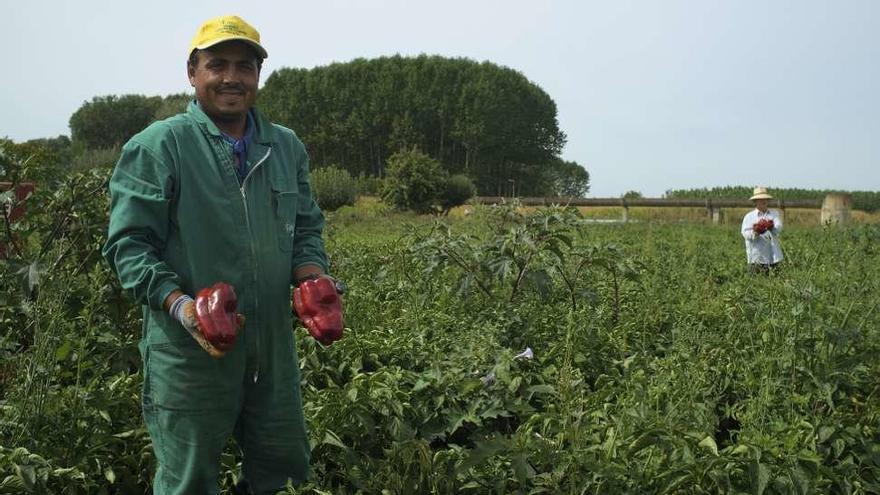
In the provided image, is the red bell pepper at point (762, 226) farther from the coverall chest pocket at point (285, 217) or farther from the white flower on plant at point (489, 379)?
the coverall chest pocket at point (285, 217)

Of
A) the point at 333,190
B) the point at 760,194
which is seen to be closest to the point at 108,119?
the point at 333,190

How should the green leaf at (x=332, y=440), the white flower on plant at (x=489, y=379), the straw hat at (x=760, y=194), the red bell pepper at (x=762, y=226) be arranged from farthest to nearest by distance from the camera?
the straw hat at (x=760, y=194), the red bell pepper at (x=762, y=226), the white flower on plant at (x=489, y=379), the green leaf at (x=332, y=440)

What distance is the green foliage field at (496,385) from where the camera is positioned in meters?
2.79

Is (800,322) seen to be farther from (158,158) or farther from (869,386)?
(158,158)

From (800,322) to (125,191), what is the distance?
2.72 meters

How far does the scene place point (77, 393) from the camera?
112 inches

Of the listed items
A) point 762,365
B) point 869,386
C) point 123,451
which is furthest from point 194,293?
point 869,386

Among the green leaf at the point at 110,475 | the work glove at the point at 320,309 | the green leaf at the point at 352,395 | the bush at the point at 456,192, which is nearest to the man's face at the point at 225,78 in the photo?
the work glove at the point at 320,309

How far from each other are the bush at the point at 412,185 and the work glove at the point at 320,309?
2510 centimetres

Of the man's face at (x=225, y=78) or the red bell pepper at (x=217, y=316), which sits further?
the man's face at (x=225, y=78)

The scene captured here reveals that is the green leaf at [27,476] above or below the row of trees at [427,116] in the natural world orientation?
below

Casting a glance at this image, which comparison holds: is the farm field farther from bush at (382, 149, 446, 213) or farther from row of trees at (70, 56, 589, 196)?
row of trees at (70, 56, 589, 196)

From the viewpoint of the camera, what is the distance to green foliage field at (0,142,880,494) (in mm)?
2789

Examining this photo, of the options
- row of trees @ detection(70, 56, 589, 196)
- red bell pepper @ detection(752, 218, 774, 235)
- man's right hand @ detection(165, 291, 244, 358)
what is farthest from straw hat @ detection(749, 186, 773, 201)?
row of trees @ detection(70, 56, 589, 196)
